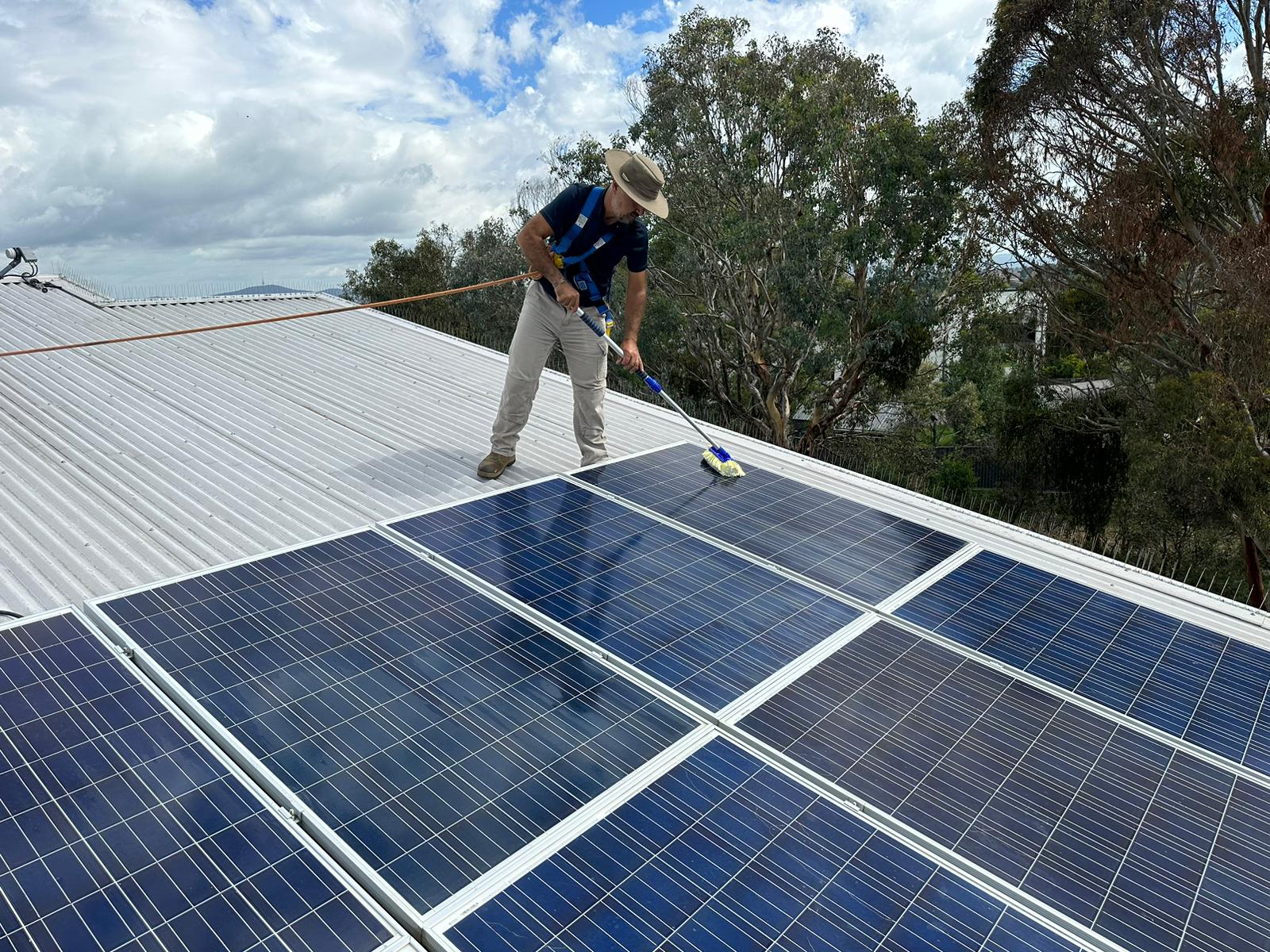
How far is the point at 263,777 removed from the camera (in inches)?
149

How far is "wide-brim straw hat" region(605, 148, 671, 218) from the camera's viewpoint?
23.4ft

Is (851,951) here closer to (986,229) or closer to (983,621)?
(983,621)

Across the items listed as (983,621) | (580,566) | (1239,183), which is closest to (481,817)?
(580,566)

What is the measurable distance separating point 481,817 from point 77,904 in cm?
143

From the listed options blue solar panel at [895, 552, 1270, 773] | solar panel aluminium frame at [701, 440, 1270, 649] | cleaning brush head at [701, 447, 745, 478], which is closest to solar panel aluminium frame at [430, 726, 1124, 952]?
blue solar panel at [895, 552, 1270, 773]

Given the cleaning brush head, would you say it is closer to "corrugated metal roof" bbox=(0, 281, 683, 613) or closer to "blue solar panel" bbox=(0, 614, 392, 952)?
"corrugated metal roof" bbox=(0, 281, 683, 613)

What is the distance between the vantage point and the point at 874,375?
31000 mm

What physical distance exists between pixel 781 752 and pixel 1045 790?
126 centimetres

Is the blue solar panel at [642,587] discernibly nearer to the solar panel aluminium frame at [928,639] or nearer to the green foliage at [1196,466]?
the solar panel aluminium frame at [928,639]

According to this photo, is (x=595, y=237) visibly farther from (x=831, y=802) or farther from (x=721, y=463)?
(x=831, y=802)

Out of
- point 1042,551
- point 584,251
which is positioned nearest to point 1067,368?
Result: point 1042,551

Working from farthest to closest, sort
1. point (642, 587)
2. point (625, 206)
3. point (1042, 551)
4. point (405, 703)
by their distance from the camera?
point (1042, 551)
point (625, 206)
point (642, 587)
point (405, 703)

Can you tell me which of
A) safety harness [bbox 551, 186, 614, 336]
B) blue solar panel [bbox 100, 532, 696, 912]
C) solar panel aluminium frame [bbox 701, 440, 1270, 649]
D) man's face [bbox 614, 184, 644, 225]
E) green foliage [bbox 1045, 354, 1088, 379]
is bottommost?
blue solar panel [bbox 100, 532, 696, 912]

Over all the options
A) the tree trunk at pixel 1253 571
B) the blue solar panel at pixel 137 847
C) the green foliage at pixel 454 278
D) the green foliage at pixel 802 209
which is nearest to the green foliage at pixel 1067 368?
the green foliage at pixel 802 209
